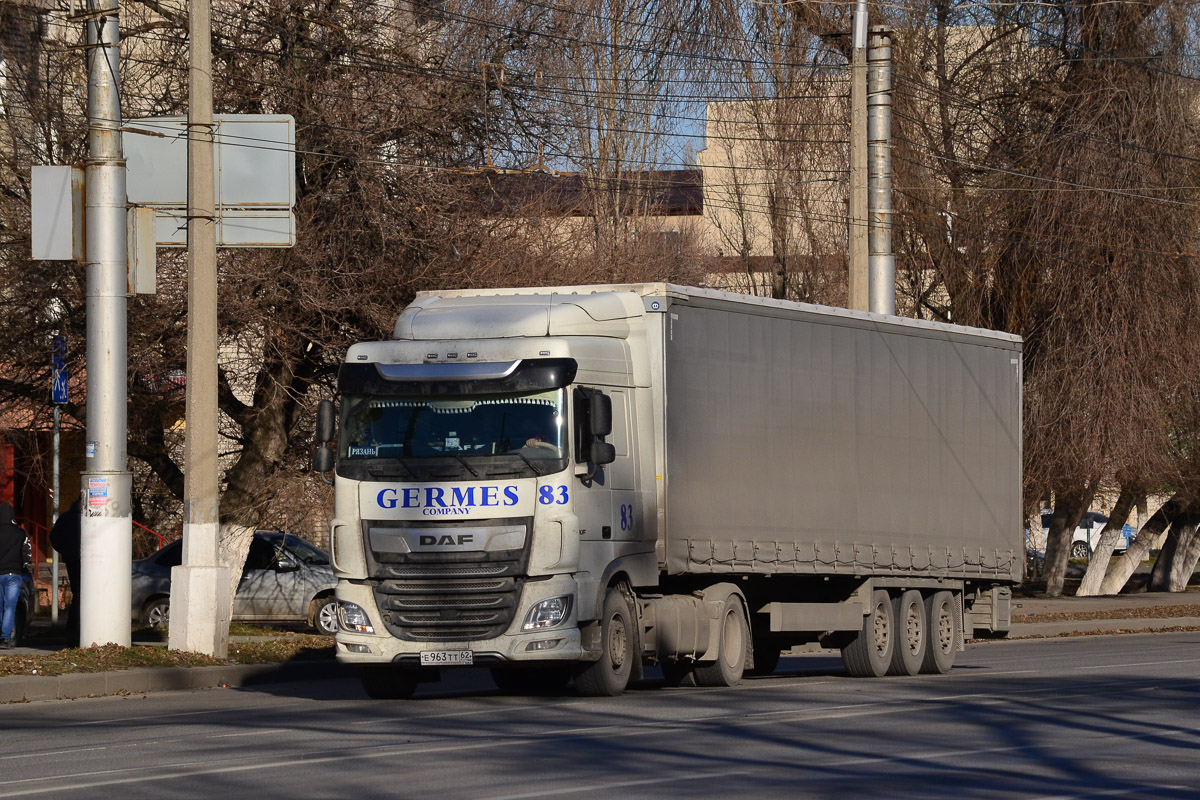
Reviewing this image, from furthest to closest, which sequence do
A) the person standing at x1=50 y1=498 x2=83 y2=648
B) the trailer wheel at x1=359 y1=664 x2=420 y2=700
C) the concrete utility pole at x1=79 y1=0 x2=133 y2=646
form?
the person standing at x1=50 y1=498 x2=83 y2=648 → the concrete utility pole at x1=79 y1=0 x2=133 y2=646 → the trailer wheel at x1=359 y1=664 x2=420 y2=700

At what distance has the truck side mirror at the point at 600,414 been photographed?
14789mm

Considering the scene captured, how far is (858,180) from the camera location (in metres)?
25.5

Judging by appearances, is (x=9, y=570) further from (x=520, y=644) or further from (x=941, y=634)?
(x=941, y=634)

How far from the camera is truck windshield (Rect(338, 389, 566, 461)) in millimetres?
14891

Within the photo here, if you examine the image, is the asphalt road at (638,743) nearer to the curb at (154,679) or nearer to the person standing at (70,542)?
the curb at (154,679)

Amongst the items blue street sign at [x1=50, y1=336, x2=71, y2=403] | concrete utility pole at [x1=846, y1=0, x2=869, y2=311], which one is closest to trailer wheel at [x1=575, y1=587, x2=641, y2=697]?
blue street sign at [x1=50, y1=336, x2=71, y2=403]

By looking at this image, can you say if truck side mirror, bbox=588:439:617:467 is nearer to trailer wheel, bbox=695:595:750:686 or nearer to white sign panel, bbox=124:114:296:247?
trailer wheel, bbox=695:595:750:686

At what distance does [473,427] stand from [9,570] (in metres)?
7.38

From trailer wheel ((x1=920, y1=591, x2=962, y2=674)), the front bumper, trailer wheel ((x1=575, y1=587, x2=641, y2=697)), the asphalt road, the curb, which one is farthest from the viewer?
trailer wheel ((x1=920, y1=591, x2=962, y2=674))

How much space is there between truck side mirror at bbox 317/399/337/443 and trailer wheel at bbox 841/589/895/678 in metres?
6.48

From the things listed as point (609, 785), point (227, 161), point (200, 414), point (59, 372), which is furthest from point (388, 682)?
point (227, 161)

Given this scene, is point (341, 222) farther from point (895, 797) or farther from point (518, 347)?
point (895, 797)

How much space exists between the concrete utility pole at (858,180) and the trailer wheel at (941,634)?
215 inches

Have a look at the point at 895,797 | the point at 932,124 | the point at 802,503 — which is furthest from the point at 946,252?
the point at 895,797
